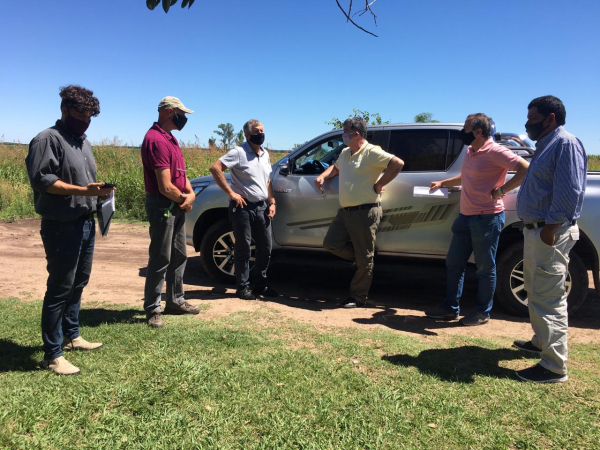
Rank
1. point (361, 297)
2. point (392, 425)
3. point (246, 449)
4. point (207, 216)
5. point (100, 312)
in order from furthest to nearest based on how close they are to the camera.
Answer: point (207, 216), point (361, 297), point (100, 312), point (392, 425), point (246, 449)

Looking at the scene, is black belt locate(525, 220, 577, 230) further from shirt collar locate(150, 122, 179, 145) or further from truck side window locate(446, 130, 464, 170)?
shirt collar locate(150, 122, 179, 145)

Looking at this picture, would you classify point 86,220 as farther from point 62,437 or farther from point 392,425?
point 392,425

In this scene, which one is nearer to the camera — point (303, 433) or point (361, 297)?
point (303, 433)

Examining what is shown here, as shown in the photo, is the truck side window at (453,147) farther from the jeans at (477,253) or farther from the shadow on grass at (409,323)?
the shadow on grass at (409,323)

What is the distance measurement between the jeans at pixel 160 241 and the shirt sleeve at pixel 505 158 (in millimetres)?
2891

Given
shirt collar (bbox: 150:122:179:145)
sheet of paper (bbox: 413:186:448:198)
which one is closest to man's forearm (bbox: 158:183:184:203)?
shirt collar (bbox: 150:122:179:145)

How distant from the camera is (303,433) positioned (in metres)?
2.47

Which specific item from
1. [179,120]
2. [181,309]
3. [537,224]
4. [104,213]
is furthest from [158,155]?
[537,224]

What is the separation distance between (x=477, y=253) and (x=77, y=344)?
3.53 m

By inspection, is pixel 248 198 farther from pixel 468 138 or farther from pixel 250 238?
pixel 468 138

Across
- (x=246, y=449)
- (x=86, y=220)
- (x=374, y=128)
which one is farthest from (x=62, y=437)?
(x=374, y=128)

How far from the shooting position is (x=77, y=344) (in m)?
3.44

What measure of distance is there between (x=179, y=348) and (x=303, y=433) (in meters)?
1.39

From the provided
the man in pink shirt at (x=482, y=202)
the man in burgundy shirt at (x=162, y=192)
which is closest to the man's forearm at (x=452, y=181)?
the man in pink shirt at (x=482, y=202)
